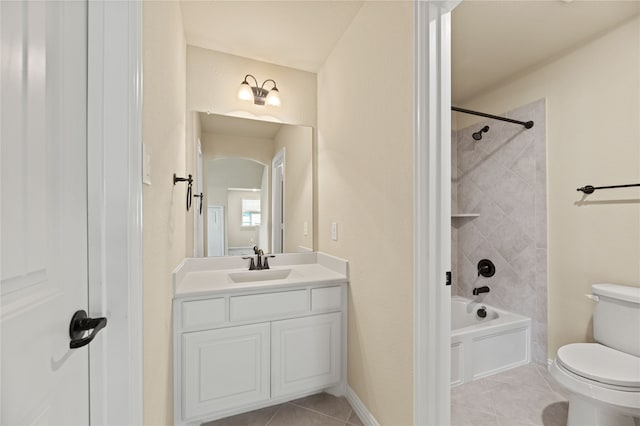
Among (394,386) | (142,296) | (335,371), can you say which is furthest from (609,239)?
(142,296)

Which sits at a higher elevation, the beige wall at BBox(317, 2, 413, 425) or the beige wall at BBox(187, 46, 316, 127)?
the beige wall at BBox(187, 46, 316, 127)

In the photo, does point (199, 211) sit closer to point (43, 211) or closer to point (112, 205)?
point (112, 205)

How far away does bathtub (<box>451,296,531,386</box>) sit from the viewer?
2.00 metres

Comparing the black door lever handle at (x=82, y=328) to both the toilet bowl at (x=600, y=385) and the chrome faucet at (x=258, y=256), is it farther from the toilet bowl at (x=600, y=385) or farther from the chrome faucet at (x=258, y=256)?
the toilet bowl at (x=600, y=385)

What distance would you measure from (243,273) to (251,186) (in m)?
0.74

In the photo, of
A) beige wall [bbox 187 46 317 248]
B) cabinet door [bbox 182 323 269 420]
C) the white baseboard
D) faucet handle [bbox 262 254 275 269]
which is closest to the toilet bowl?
the white baseboard

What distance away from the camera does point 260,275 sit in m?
1.96

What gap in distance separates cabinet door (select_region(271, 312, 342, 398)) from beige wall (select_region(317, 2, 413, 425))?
12 centimetres

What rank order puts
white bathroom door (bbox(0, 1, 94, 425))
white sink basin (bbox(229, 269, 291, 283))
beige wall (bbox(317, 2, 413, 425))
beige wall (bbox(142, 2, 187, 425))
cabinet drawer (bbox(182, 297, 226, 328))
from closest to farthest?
white bathroom door (bbox(0, 1, 94, 425)), beige wall (bbox(142, 2, 187, 425)), beige wall (bbox(317, 2, 413, 425)), cabinet drawer (bbox(182, 297, 226, 328)), white sink basin (bbox(229, 269, 291, 283))

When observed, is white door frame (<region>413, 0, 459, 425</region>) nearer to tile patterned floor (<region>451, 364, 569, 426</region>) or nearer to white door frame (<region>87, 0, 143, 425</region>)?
tile patterned floor (<region>451, 364, 569, 426</region>)

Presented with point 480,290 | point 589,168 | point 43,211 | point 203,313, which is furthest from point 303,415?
point 589,168

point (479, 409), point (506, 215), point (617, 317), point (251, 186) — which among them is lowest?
point (479, 409)

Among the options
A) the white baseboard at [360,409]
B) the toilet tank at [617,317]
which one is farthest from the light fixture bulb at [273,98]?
the toilet tank at [617,317]

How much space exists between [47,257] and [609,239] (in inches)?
112
